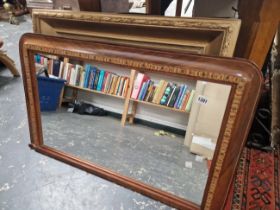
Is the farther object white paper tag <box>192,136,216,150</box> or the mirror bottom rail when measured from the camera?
white paper tag <box>192,136,216,150</box>

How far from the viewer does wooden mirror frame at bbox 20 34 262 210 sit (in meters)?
0.65

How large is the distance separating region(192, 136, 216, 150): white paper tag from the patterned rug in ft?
0.97

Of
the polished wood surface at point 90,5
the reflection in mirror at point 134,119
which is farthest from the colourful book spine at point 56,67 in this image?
the polished wood surface at point 90,5

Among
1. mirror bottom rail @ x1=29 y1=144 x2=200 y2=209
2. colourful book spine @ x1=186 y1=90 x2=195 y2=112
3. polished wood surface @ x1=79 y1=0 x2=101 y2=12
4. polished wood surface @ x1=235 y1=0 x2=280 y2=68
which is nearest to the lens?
polished wood surface @ x1=235 y1=0 x2=280 y2=68

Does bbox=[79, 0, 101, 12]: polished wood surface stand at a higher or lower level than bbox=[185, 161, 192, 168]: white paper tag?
higher

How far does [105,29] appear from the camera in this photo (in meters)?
0.78

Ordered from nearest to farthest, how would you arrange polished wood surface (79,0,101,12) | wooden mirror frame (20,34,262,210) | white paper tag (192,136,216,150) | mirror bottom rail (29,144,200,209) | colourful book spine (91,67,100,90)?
wooden mirror frame (20,34,262,210) → polished wood surface (79,0,101,12) → mirror bottom rail (29,144,200,209) → white paper tag (192,136,216,150) → colourful book spine (91,67,100,90)

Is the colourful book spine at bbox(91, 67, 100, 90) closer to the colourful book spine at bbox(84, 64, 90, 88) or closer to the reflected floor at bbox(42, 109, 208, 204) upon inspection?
the colourful book spine at bbox(84, 64, 90, 88)

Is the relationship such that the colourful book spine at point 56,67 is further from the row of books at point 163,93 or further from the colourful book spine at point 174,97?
the colourful book spine at point 174,97

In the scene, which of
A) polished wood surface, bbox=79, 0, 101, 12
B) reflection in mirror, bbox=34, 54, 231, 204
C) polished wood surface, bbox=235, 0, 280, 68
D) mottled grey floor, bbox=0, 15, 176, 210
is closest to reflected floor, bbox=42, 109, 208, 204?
reflection in mirror, bbox=34, 54, 231, 204

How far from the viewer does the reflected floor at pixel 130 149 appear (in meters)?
1.16

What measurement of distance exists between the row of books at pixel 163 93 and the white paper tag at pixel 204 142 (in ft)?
0.60

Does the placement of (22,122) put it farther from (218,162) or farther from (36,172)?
(218,162)

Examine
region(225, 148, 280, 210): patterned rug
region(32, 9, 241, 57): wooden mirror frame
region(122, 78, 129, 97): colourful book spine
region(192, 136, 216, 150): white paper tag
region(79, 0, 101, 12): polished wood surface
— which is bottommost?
region(225, 148, 280, 210): patterned rug
